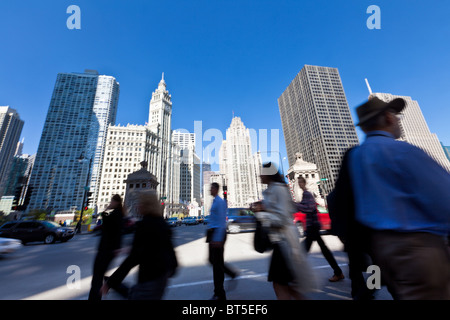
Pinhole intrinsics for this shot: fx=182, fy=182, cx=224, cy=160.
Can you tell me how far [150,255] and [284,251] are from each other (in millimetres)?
1630

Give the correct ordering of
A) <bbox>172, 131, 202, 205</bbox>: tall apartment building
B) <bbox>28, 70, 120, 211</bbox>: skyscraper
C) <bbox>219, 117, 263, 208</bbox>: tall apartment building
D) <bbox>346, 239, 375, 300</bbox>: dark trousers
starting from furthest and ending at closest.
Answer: <bbox>172, 131, 202, 205</bbox>: tall apartment building < <bbox>219, 117, 263, 208</bbox>: tall apartment building < <bbox>28, 70, 120, 211</bbox>: skyscraper < <bbox>346, 239, 375, 300</bbox>: dark trousers

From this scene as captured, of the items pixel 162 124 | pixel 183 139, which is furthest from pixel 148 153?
pixel 183 139

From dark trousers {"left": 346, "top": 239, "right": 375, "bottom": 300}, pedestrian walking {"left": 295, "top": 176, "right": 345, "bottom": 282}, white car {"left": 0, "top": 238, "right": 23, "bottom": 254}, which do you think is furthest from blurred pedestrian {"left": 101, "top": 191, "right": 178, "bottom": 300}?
white car {"left": 0, "top": 238, "right": 23, "bottom": 254}

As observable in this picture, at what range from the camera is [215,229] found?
3.47 m

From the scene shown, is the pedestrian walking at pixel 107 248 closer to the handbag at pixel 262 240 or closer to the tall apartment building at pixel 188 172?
the handbag at pixel 262 240

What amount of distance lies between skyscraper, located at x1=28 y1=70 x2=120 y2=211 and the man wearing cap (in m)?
111

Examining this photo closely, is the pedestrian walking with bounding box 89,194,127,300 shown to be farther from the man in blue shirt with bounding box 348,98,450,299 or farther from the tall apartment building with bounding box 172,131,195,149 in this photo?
the tall apartment building with bounding box 172,131,195,149

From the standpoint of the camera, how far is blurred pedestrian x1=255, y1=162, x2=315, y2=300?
2076mm

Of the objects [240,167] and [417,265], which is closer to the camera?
[417,265]

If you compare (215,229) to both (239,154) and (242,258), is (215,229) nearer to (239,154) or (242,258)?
(242,258)

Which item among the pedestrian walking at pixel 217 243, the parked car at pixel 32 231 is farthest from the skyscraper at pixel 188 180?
the pedestrian walking at pixel 217 243

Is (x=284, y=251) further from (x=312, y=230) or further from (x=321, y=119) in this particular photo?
(x=321, y=119)

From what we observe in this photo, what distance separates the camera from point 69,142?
102938 mm
